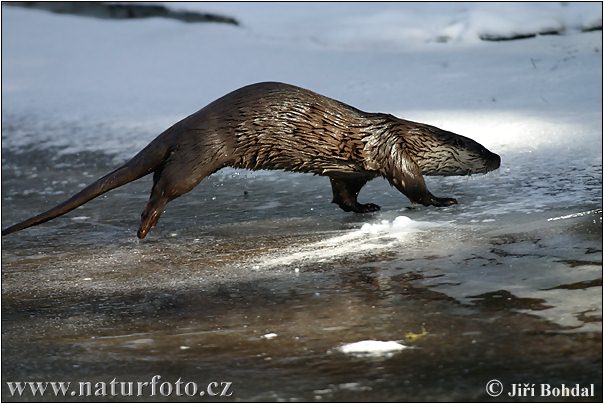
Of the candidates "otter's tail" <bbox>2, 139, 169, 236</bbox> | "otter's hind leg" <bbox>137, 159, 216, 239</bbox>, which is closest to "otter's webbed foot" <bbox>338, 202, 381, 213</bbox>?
"otter's hind leg" <bbox>137, 159, 216, 239</bbox>

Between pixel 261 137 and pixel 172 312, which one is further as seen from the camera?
pixel 261 137

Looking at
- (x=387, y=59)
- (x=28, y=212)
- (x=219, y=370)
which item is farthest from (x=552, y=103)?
(x=219, y=370)

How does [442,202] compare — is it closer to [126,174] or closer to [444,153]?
[444,153]

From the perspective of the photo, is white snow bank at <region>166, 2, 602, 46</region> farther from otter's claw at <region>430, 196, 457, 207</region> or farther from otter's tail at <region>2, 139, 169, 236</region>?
otter's tail at <region>2, 139, 169, 236</region>

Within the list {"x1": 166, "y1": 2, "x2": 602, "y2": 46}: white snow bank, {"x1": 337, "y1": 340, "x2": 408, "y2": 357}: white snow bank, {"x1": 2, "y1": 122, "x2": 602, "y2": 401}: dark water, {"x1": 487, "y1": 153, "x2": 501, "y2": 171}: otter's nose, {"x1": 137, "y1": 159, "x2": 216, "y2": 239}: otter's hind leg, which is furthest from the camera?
{"x1": 166, "y1": 2, "x2": 602, "y2": 46}: white snow bank

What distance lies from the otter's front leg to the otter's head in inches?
4.3

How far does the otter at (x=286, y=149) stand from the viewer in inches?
193

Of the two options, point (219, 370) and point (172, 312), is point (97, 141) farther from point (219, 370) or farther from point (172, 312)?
point (219, 370)

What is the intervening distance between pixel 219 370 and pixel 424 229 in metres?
1.78

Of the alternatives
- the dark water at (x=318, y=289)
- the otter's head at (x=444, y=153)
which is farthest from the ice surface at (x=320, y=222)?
the otter's head at (x=444, y=153)

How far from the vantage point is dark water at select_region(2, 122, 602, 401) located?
301cm

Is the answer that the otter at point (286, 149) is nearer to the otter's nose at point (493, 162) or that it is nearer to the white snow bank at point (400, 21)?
the otter's nose at point (493, 162)

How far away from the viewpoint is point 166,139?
4941 mm

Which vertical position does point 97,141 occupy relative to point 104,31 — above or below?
below
